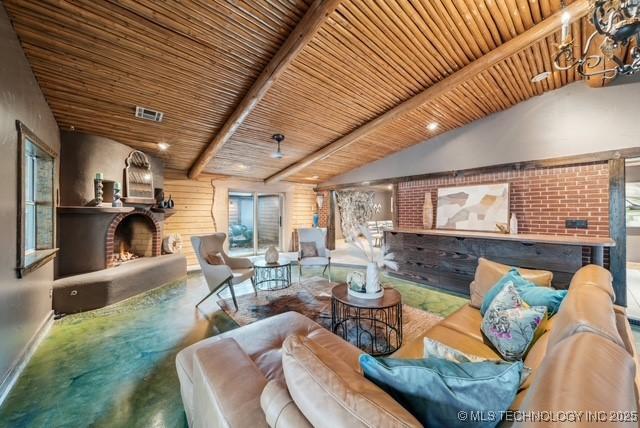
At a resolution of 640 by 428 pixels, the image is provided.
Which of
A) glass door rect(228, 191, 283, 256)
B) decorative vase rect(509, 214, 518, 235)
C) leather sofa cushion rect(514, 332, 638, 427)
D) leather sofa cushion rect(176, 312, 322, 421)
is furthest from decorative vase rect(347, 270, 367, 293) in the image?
glass door rect(228, 191, 283, 256)

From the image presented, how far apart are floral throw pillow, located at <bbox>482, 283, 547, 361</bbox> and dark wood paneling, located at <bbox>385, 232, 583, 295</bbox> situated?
2163 mm

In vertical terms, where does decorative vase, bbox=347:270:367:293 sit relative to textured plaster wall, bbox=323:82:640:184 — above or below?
below

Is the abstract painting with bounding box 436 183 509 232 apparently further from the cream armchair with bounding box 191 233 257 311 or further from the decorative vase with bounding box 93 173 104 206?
the decorative vase with bounding box 93 173 104 206

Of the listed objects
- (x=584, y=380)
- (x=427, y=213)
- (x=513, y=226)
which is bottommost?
(x=584, y=380)

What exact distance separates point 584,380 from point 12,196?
11.2ft

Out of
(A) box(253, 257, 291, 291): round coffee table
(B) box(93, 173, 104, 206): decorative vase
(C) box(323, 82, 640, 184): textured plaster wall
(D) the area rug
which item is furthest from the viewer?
(A) box(253, 257, 291, 291): round coffee table

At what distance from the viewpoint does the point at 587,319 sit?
877 mm

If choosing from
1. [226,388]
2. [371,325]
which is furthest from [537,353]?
[371,325]

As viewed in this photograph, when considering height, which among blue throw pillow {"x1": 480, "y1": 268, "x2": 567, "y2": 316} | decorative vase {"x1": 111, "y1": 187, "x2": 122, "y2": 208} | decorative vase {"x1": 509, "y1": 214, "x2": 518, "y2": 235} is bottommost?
blue throw pillow {"x1": 480, "y1": 268, "x2": 567, "y2": 316}

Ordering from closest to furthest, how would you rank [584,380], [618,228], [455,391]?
[584,380], [455,391], [618,228]

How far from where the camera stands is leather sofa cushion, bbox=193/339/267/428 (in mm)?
857

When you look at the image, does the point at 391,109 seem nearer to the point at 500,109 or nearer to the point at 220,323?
the point at 500,109

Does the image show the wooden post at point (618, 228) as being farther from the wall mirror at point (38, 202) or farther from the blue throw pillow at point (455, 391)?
the wall mirror at point (38, 202)

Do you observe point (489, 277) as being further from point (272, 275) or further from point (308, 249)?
point (272, 275)
